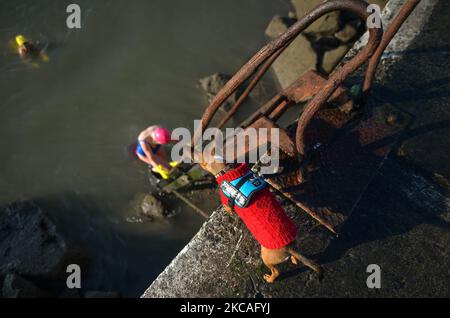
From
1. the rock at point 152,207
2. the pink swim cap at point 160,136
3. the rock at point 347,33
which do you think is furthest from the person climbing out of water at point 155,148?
the rock at point 347,33

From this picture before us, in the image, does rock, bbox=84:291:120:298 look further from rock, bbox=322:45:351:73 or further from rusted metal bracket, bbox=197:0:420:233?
rock, bbox=322:45:351:73

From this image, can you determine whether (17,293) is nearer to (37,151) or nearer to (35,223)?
(35,223)

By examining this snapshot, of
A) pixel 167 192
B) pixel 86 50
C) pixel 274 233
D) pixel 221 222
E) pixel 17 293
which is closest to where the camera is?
pixel 274 233

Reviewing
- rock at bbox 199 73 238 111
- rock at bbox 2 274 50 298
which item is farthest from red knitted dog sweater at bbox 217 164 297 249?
rock at bbox 199 73 238 111

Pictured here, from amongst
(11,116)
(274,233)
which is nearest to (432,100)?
(274,233)

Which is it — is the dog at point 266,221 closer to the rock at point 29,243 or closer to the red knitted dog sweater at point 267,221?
the red knitted dog sweater at point 267,221
